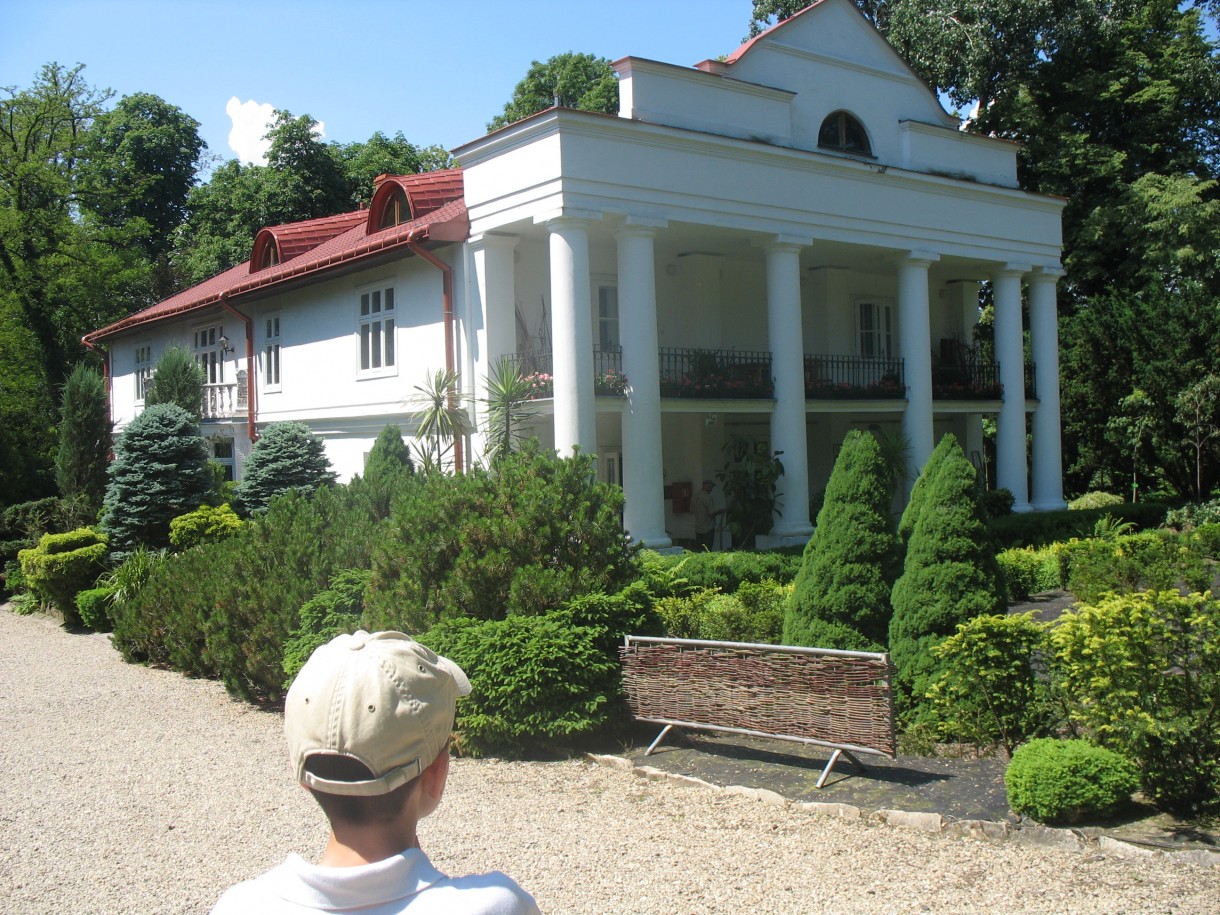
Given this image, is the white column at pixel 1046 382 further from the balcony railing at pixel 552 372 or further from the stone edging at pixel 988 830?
the stone edging at pixel 988 830

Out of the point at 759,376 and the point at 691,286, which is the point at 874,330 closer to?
the point at 691,286

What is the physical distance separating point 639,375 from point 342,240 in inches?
403

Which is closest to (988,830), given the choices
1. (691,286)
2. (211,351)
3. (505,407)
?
(505,407)

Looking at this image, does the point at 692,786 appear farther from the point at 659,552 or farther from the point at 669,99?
the point at 669,99

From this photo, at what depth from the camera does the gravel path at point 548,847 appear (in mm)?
5598

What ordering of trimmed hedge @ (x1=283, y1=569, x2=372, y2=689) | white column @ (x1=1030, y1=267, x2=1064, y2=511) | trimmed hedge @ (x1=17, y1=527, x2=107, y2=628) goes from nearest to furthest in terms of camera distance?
trimmed hedge @ (x1=283, y1=569, x2=372, y2=689), trimmed hedge @ (x1=17, y1=527, x2=107, y2=628), white column @ (x1=1030, y1=267, x2=1064, y2=511)

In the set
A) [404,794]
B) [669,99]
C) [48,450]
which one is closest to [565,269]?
[669,99]

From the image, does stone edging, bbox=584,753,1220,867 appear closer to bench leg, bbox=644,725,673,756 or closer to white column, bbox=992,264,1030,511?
bench leg, bbox=644,725,673,756

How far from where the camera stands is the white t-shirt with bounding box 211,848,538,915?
6.75 ft

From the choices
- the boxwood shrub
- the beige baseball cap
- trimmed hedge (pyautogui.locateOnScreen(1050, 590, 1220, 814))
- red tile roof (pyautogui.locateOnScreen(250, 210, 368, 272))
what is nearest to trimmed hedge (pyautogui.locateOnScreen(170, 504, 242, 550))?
red tile roof (pyautogui.locateOnScreen(250, 210, 368, 272))

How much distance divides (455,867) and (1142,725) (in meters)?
3.91

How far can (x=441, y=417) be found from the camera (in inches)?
738

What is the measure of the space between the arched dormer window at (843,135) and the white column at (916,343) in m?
2.41

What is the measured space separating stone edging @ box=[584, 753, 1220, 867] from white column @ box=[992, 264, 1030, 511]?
62.1 ft
